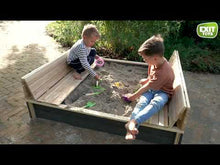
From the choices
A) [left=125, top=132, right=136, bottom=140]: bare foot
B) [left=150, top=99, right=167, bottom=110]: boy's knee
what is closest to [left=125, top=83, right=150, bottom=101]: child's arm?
[left=150, top=99, right=167, bottom=110]: boy's knee

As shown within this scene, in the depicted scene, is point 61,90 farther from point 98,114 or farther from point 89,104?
point 98,114

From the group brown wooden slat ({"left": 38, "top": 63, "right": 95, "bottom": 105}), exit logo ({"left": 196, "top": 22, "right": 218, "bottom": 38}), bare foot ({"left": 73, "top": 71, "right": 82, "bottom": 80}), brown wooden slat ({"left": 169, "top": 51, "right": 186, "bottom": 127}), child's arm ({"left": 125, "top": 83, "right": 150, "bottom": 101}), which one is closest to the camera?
brown wooden slat ({"left": 169, "top": 51, "right": 186, "bottom": 127})

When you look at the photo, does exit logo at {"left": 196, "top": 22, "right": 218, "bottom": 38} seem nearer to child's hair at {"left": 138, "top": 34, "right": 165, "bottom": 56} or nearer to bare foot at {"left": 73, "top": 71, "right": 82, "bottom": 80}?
child's hair at {"left": 138, "top": 34, "right": 165, "bottom": 56}

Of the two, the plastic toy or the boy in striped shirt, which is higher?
the boy in striped shirt

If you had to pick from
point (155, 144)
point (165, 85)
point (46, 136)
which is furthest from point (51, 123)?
point (165, 85)

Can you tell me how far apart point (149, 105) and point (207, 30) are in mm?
4521

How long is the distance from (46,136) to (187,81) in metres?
3.35

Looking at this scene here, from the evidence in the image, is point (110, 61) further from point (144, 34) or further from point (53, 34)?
point (53, 34)

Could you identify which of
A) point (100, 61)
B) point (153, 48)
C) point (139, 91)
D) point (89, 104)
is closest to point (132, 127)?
point (139, 91)

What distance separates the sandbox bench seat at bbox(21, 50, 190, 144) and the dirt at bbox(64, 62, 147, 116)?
9.0 inches

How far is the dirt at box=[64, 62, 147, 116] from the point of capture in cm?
343

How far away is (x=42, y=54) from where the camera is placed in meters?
5.94

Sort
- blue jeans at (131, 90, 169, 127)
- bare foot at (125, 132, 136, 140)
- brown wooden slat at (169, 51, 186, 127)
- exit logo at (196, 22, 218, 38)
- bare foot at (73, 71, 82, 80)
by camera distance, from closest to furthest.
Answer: bare foot at (125, 132, 136, 140) < brown wooden slat at (169, 51, 186, 127) < blue jeans at (131, 90, 169, 127) < bare foot at (73, 71, 82, 80) < exit logo at (196, 22, 218, 38)

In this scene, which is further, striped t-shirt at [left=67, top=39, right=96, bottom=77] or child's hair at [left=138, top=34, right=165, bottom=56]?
striped t-shirt at [left=67, top=39, right=96, bottom=77]
